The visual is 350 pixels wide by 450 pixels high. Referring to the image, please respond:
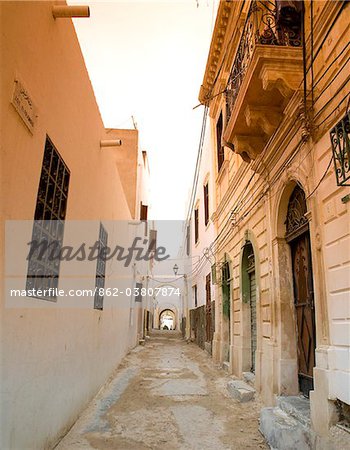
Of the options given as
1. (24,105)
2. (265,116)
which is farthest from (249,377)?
(24,105)

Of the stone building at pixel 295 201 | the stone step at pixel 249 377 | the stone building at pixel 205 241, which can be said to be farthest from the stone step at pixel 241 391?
the stone building at pixel 205 241

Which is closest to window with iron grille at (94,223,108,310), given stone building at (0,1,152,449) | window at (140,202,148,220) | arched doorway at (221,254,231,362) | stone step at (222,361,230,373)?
stone building at (0,1,152,449)

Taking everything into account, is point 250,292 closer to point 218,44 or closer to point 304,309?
point 304,309

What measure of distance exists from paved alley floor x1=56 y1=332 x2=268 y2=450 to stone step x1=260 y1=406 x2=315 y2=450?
0.22 metres

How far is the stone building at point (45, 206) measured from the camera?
2.64 m

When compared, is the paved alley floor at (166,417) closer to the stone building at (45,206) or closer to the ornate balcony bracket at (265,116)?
the stone building at (45,206)

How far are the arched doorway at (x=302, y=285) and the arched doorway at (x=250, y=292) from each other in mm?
2017

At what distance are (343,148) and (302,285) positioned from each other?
2399mm

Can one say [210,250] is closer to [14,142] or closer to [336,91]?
[336,91]

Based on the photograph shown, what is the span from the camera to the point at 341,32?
3742mm

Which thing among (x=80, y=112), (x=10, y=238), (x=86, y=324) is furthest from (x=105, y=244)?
(x=10, y=238)

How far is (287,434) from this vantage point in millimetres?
3750

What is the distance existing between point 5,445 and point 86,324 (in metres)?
2.76

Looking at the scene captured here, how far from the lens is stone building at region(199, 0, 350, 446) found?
3.60 meters
